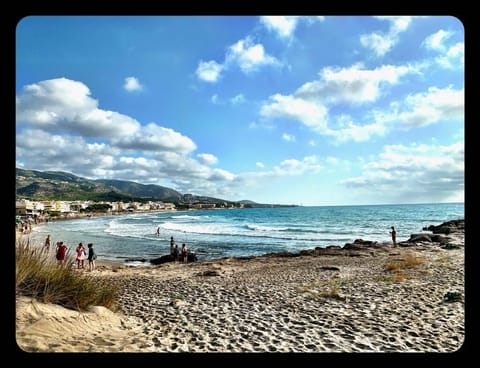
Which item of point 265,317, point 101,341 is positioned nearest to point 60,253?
point 101,341

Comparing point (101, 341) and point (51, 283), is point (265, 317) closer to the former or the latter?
point (101, 341)

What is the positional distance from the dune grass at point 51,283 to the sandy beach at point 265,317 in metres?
0.20

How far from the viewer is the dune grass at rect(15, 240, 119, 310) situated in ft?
12.3

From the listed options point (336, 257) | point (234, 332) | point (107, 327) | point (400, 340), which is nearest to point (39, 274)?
point (107, 327)

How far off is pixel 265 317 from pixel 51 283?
322cm

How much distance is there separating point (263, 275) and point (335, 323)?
5816 mm

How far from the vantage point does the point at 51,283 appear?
4.00 m

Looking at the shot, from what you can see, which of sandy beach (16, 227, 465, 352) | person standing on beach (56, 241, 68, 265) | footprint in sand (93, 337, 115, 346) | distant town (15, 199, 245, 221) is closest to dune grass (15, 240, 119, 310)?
sandy beach (16, 227, 465, 352)

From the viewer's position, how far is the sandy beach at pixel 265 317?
3531 mm

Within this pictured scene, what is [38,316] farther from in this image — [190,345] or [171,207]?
[171,207]

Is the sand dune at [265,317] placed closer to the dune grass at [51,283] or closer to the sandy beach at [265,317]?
the sandy beach at [265,317]

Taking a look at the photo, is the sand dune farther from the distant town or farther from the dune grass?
the distant town

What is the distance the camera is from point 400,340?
409 centimetres
